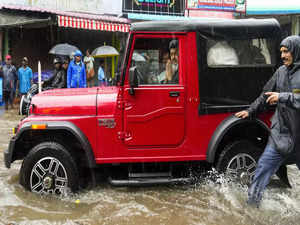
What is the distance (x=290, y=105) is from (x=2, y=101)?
39.3 ft

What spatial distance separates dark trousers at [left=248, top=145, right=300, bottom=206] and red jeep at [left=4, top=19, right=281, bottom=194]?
2.02 feet

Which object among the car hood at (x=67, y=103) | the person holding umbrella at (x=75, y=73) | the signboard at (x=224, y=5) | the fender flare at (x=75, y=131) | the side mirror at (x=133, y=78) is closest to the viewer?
the side mirror at (x=133, y=78)

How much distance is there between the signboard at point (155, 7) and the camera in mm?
16245

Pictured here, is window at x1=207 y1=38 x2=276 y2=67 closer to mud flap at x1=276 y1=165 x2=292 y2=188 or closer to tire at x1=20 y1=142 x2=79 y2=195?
mud flap at x1=276 y1=165 x2=292 y2=188

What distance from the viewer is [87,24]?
14180 millimetres

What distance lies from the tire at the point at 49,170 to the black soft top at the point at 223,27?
1.81 m

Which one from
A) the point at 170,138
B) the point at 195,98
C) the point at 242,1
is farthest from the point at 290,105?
the point at 242,1

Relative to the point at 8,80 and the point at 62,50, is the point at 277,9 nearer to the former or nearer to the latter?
the point at 62,50

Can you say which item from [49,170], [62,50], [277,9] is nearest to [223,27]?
[49,170]

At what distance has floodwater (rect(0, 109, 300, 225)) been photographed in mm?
3871

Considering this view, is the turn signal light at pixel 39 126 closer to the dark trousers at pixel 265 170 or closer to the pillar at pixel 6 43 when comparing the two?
the dark trousers at pixel 265 170

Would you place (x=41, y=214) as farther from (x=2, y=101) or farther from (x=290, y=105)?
(x=2, y=101)

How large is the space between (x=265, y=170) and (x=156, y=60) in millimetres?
1779

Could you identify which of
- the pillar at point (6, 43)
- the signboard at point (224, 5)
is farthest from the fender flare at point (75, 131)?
the signboard at point (224, 5)
